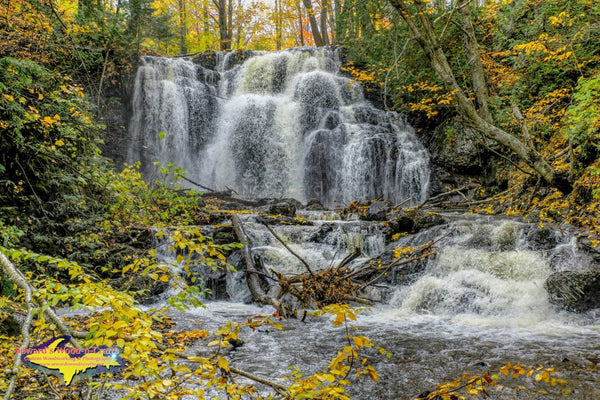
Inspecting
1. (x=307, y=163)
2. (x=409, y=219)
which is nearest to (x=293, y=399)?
(x=409, y=219)

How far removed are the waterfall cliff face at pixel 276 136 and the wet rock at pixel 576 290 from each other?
8.49 metres

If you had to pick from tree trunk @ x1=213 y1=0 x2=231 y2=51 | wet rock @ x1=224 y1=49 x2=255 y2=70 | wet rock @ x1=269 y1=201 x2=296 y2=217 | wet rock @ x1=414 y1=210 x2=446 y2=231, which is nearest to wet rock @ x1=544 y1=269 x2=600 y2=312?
wet rock @ x1=414 y1=210 x2=446 y2=231

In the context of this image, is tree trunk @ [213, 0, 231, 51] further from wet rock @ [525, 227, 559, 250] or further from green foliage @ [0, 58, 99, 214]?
wet rock @ [525, 227, 559, 250]

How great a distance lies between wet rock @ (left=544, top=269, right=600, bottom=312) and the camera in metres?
4.97

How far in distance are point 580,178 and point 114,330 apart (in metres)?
8.12

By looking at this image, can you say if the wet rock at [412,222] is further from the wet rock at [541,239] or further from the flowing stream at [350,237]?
the wet rock at [541,239]

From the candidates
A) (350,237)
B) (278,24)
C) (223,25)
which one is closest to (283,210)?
(350,237)

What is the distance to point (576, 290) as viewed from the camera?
16.6 ft

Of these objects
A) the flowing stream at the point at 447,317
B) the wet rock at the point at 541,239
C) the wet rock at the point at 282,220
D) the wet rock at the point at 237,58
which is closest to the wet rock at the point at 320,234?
the flowing stream at the point at 447,317

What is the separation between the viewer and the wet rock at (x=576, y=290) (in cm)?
497

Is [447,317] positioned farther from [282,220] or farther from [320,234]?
[282,220]

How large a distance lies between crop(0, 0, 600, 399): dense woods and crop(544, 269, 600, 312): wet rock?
115 centimetres

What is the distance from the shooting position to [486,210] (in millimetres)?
10055

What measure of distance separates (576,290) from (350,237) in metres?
4.16
